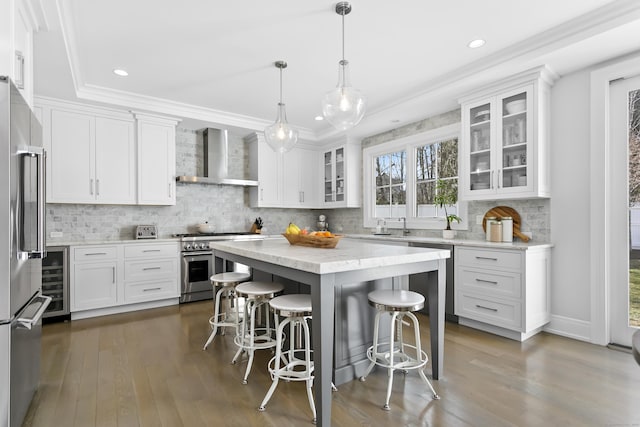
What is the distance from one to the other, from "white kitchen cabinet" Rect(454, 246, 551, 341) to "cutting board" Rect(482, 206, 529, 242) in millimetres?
279

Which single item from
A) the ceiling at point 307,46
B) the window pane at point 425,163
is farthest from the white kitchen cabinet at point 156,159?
the window pane at point 425,163

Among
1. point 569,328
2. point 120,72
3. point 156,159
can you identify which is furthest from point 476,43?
point 156,159

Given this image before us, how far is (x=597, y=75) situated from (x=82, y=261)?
5.60 metres

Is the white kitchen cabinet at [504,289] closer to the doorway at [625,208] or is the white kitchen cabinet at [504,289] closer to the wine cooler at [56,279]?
the doorway at [625,208]

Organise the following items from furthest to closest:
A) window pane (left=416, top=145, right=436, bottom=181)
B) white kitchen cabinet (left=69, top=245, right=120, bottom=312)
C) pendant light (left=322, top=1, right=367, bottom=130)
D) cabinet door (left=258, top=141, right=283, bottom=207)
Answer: cabinet door (left=258, top=141, right=283, bottom=207)
window pane (left=416, top=145, right=436, bottom=181)
white kitchen cabinet (left=69, top=245, right=120, bottom=312)
pendant light (left=322, top=1, right=367, bottom=130)

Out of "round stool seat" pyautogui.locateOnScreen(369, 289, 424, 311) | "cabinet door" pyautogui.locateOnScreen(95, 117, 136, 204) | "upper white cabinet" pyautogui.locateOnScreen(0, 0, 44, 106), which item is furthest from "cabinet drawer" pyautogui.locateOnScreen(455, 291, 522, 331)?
"cabinet door" pyautogui.locateOnScreen(95, 117, 136, 204)

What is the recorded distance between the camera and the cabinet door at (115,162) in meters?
4.14

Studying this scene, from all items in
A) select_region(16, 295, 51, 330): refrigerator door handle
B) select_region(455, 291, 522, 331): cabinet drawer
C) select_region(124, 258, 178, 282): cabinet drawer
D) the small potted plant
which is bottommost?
select_region(455, 291, 522, 331): cabinet drawer

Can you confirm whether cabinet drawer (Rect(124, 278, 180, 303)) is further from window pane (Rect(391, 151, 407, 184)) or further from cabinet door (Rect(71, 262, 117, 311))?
window pane (Rect(391, 151, 407, 184))

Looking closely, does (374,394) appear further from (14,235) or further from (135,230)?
(135,230)

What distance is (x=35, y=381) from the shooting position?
2.12 meters

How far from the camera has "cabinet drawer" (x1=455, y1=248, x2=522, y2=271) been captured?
3.09 m

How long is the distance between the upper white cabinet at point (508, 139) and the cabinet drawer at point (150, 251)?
3723mm

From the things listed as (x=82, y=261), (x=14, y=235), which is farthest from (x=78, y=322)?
(x=14, y=235)
